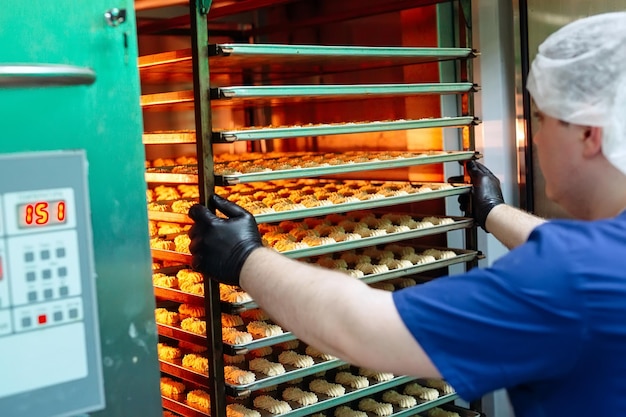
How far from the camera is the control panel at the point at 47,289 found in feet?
4.79

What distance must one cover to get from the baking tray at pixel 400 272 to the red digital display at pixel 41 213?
696 millimetres

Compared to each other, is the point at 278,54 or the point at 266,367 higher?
the point at 278,54

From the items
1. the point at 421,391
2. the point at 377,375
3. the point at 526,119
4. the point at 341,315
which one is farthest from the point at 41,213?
the point at 526,119

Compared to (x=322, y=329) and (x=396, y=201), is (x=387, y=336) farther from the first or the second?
(x=396, y=201)

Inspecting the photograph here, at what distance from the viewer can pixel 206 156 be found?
2.07m

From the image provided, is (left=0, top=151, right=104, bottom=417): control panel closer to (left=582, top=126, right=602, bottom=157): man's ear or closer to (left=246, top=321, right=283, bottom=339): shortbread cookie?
(left=246, top=321, right=283, bottom=339): shortbread cookie

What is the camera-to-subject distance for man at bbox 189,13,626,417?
4.47ft

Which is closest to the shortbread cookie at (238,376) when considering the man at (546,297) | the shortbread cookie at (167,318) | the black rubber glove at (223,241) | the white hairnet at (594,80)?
the shortbread cookie at (167,318)

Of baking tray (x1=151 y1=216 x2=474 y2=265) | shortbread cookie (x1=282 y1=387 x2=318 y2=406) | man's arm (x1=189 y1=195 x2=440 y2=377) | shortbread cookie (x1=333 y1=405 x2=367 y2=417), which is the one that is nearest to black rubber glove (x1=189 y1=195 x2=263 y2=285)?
man's arm (x1=189 y1=195 x2=440 y2=377)

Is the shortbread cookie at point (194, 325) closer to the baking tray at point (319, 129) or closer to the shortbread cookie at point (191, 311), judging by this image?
the shortbread cookie at point (191, 311)

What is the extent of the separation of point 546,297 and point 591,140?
1.35ft

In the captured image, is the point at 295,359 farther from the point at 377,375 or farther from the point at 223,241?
the point at 223,241

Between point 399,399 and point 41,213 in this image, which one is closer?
point 41,213

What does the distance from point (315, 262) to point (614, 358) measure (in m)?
1.73
